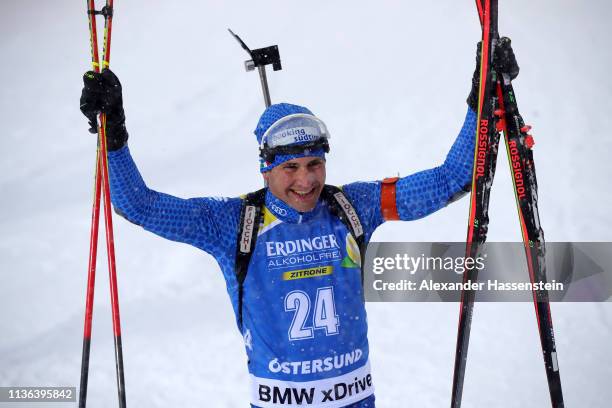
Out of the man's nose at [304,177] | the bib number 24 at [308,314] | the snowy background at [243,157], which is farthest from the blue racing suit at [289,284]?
the snowy background at [243,157]

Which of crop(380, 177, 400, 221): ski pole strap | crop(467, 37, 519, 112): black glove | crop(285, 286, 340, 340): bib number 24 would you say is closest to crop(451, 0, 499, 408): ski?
crop(467, 37, 519, 112): black glove

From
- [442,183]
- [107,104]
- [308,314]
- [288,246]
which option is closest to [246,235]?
[288,246]

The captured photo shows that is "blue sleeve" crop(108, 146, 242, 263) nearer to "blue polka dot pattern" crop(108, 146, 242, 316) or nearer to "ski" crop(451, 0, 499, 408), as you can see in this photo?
"blue polka dot pattern" crop(108, 146, 242, 316)

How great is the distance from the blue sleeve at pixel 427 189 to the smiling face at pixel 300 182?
258 millimetres

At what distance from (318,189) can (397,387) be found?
249 centimetres

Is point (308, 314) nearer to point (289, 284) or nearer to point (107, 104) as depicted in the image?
point (289, 284)

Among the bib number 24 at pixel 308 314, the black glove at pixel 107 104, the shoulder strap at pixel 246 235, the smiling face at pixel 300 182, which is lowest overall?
the bib number 24 at pixel 308 314

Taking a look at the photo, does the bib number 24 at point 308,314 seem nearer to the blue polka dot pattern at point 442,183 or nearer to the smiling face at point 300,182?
the smiling face at point 300,182

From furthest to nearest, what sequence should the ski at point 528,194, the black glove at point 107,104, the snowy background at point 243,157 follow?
the snowy background at point 243,157, the ski at point 528,194, the black glove at point 107,104

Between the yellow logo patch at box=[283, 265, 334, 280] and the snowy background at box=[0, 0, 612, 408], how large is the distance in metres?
2.22

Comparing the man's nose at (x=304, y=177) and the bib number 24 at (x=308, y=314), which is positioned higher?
the man's nose at (x=304, y=177)

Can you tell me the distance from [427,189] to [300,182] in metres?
0.57

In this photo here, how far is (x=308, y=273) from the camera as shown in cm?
257

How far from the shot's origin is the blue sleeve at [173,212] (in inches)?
96.0
